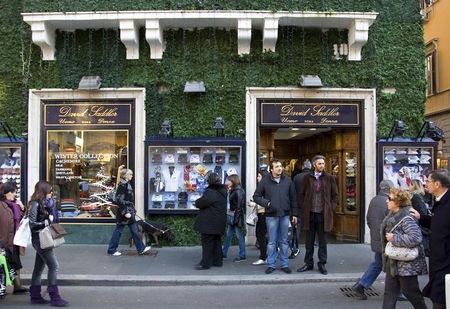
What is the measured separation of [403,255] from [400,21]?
7.91 metres

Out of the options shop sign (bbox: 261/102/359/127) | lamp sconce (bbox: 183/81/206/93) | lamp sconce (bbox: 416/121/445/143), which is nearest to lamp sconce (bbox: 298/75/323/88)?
shop sign (bbox: 261/102/359/127)

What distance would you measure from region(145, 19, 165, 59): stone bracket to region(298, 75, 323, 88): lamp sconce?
318cm

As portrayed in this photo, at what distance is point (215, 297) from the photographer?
7.57 m

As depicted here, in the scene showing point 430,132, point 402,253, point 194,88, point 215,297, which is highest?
point 194,88

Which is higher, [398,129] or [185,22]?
[185,22]

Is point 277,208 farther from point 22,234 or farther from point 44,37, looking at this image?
point 44,37

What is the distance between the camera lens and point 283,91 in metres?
11.6

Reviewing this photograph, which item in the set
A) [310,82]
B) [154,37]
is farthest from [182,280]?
[154,37]

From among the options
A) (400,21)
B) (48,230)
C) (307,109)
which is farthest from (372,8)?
(48,230)

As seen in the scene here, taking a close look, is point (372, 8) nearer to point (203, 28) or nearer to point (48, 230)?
point (203, 28)

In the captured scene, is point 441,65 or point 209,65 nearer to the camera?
point 209,65

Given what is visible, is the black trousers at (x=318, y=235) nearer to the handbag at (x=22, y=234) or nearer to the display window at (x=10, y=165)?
the handbag at (x=22, y=234)

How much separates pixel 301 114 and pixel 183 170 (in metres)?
2.92

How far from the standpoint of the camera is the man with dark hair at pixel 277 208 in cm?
884
